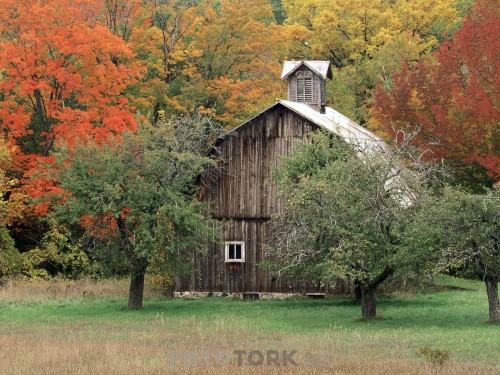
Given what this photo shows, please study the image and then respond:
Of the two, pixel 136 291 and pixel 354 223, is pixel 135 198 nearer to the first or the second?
pixel 136 291

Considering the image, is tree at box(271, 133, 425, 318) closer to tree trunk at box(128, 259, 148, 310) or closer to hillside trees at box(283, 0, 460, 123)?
tree trunk at box(128, 259, 148, 310)

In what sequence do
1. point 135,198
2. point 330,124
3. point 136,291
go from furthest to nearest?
point 330,124, point 136,291, point 135,198

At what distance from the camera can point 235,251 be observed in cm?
4112

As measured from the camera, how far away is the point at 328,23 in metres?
62.5

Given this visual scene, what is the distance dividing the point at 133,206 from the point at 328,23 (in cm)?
3206

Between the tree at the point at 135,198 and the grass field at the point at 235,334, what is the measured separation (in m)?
2.44

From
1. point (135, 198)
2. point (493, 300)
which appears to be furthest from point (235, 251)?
point (493, 300)

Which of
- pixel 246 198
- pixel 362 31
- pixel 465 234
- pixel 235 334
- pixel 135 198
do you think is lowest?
pixel 235 334

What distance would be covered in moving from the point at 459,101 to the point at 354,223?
1148 centimetres

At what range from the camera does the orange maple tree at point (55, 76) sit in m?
43.2

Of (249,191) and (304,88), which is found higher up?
(304,88)

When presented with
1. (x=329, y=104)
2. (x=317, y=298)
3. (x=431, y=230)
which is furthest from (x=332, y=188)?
(x=329, y=104)

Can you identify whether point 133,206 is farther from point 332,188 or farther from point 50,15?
point 50,15

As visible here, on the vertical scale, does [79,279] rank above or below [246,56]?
below
